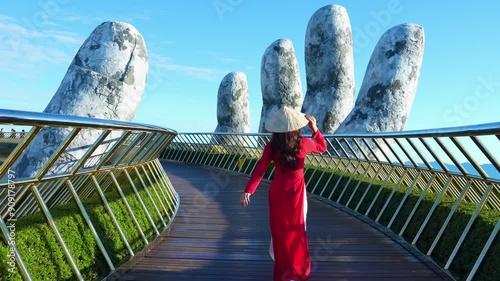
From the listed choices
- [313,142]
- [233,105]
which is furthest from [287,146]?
[233,105]

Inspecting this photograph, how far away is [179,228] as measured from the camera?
857 centimetres

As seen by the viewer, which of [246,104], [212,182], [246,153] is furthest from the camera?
[246,104]

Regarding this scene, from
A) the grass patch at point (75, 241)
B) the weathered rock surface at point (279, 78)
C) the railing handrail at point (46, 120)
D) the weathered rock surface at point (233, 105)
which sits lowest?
the grass patch at point (75, 241)

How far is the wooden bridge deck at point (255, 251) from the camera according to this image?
581 cm

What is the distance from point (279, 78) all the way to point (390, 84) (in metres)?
10.5

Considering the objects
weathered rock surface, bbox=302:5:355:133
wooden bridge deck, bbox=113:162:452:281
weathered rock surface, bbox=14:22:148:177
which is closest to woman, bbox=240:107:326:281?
wooden bridge deck, bbox=113:162:452:281

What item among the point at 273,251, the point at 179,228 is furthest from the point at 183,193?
the point at 273,251

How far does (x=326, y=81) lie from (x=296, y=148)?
22180mm

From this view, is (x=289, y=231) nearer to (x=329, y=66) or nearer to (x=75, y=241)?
(x=75, y=241)

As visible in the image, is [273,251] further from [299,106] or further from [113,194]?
[299,106]

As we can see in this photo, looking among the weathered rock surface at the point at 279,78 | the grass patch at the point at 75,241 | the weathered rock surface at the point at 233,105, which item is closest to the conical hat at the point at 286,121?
the grass patch at the point at 75,241

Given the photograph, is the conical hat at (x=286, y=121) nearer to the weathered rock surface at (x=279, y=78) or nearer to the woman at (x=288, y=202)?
the woman at (x=288, y=202)

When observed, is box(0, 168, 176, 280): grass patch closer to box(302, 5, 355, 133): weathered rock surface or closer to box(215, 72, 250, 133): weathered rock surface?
box(302, 5, 355, 133): weathered rock surface

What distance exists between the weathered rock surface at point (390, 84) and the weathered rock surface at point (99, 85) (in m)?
9.74
